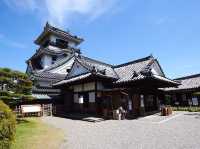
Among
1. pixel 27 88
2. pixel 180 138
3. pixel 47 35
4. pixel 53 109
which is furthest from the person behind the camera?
pixel 47 35

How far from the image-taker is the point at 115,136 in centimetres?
1088

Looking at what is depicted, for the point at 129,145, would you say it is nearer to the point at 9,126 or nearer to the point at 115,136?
the point at 115,136

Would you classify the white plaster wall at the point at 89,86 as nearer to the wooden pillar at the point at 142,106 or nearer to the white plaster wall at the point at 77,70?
the white plaster wall at the point at 77,70

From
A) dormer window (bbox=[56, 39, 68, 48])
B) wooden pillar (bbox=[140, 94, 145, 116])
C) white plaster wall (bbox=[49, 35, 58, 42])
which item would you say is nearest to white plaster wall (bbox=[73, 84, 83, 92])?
wooden pillar (bbox=[140, 94, 145, 116])

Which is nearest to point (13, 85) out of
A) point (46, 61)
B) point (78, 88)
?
point (78, 88)

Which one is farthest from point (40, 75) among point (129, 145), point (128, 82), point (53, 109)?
point (129, 145)

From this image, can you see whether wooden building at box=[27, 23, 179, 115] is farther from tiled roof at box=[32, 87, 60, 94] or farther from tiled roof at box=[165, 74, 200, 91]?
tiled roof at box=[165, 74, 200, 91]

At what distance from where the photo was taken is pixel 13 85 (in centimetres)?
1605

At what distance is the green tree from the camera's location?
15484mm

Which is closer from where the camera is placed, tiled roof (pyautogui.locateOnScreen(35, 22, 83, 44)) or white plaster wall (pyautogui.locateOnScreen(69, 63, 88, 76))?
white plaster wall (pyautogui.locateOnScreen(69, 63, 88, 76))

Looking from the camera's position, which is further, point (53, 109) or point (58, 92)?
point (58, 92)

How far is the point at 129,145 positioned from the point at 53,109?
53.7 feet

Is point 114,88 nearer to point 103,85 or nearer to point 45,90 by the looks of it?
point 103,85

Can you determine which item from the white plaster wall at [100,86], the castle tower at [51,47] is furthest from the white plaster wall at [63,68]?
the white plaster wall at [100,86]
